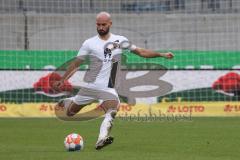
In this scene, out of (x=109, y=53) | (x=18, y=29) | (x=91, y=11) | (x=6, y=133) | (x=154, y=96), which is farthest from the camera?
(x=91, y=11)

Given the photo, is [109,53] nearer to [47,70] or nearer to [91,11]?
[47,70]

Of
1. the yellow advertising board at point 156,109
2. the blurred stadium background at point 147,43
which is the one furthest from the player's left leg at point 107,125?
the blurred stadium background at point 147,43

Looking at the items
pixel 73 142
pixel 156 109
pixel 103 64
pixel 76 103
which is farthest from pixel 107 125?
pixel 156 109

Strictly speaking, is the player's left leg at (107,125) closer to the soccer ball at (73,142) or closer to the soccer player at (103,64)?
the soccer player at (103,64)

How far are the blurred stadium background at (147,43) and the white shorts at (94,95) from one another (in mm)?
13908

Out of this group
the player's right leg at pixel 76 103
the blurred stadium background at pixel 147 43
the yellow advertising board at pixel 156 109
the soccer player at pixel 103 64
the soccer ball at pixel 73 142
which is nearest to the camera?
the soccer ball at pixel 73 142

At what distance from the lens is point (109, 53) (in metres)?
13.2

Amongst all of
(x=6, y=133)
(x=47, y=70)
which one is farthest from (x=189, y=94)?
(x=6, y=133)

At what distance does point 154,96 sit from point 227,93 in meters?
3.22

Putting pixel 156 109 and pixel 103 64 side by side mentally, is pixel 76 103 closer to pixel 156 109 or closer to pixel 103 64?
pixel 103 64

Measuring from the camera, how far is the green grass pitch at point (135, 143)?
463 inches

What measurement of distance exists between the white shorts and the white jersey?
4.2 inches

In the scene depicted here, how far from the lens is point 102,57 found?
13.2m

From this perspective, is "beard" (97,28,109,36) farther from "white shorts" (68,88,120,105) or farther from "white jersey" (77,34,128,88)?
"white shorts" (68,88,120,105)
